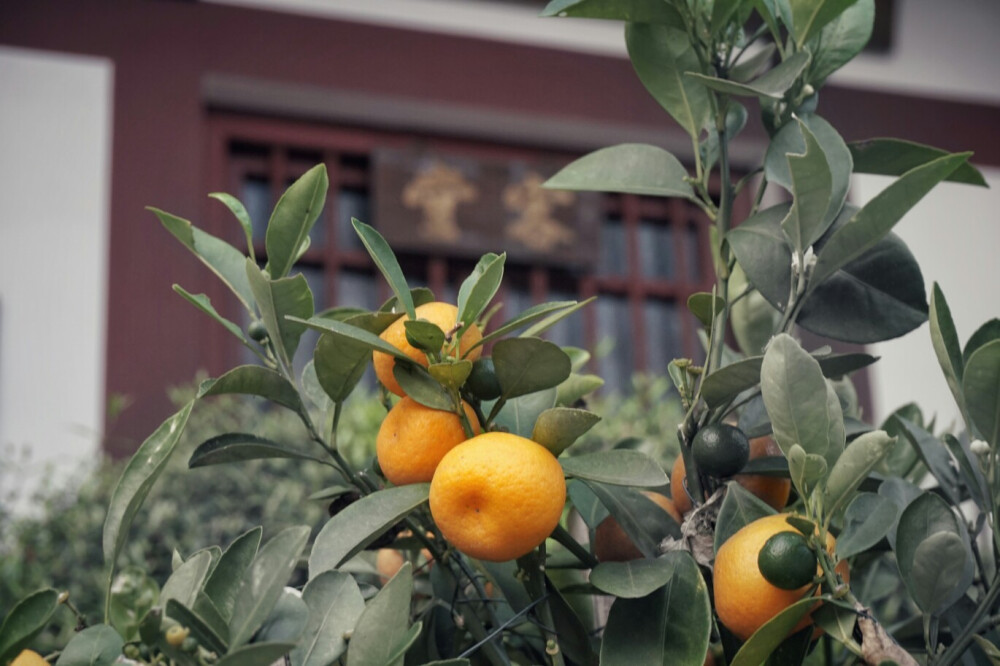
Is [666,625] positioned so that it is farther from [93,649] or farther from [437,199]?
[437,199]

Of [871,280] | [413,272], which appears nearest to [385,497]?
[871,280]

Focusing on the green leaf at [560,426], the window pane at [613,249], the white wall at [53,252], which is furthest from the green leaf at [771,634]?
the window pane at [613,249]

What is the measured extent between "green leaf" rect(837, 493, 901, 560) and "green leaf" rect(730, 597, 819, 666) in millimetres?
32

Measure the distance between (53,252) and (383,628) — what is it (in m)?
2.25

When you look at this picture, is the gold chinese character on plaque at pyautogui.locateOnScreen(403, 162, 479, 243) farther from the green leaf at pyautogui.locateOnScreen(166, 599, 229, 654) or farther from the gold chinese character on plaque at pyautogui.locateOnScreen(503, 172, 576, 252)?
the green leaf at pyautogui.locateOnScreen(166, 599, 229, 654)

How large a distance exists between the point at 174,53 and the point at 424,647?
2.43m

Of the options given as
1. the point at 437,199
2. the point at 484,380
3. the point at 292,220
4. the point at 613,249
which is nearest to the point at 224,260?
the point at 292,220

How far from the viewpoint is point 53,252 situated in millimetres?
2490

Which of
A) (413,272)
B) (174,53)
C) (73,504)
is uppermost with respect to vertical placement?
(174,53)

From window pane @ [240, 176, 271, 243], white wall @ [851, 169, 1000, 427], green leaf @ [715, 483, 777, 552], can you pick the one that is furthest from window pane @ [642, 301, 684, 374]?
green leaf @ [715, 483, 777, 552]

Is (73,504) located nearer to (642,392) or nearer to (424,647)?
(642,392)

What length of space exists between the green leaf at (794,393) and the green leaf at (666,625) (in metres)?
0.07

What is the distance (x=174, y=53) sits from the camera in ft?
8.97

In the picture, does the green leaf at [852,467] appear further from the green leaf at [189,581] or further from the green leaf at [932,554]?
the green leaf at [189,581]
